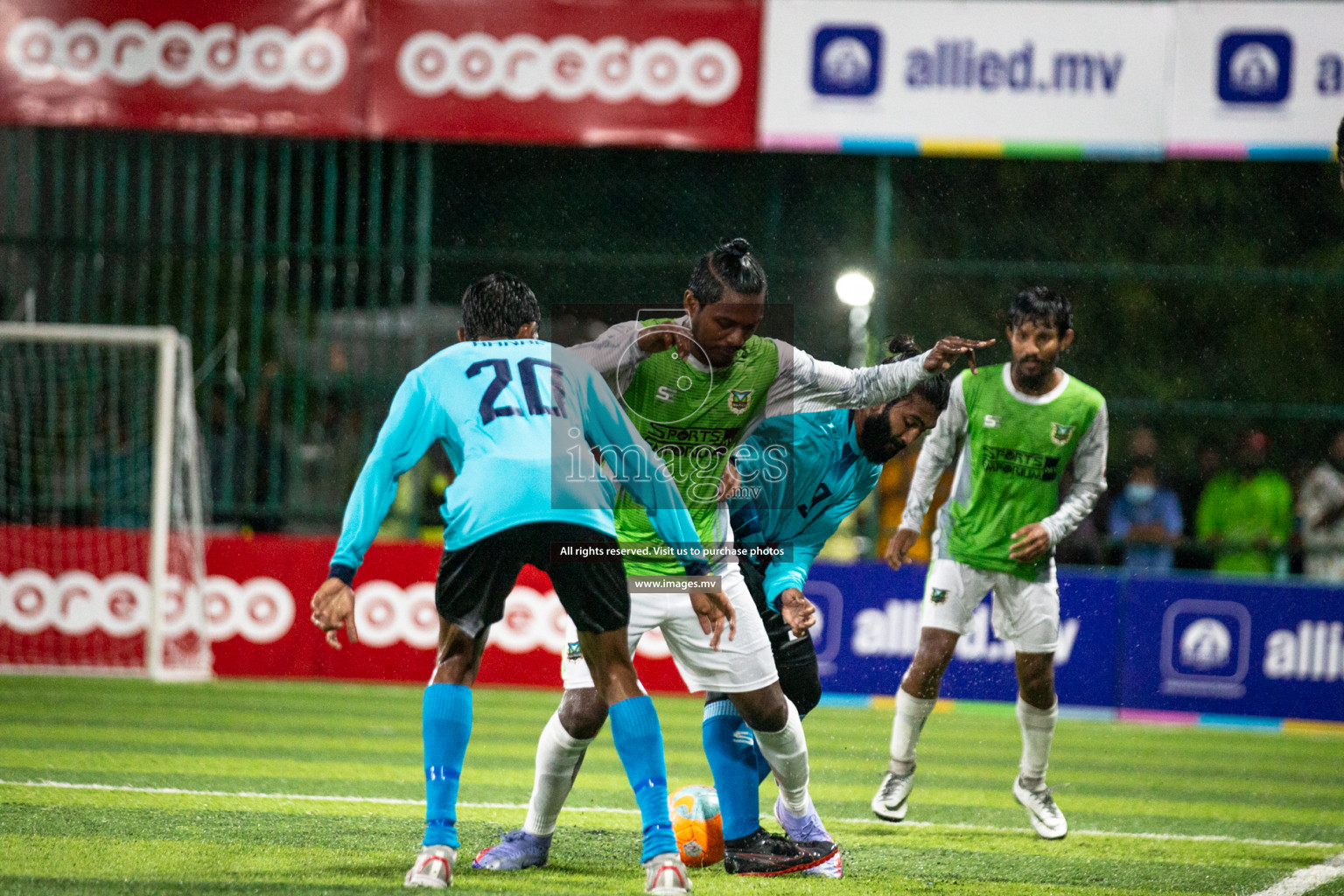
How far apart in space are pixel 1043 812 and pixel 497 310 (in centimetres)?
334

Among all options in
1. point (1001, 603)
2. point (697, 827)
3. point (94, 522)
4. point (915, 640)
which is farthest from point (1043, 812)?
point (94, 522)

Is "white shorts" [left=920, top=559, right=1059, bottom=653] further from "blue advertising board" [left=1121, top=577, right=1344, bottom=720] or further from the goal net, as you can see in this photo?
the goal net

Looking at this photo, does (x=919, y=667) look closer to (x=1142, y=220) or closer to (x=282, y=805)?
(x=282, y=805)

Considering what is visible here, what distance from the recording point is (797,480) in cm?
597

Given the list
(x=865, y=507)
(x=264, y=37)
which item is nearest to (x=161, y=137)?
(x=264, y=37)

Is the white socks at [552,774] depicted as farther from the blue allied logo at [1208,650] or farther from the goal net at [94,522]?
the blue allied logo at [1208,650]

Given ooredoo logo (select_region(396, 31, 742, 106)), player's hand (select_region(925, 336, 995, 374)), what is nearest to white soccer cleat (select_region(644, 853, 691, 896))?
player's hand (select_region(925, 336, 995, 374))

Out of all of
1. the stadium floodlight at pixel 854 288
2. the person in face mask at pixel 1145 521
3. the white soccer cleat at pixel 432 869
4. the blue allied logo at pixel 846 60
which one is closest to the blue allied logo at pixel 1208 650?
the person in face mask at pixel 1145 521

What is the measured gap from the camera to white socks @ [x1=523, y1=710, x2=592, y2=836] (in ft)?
17.3

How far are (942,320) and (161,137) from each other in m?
9.95

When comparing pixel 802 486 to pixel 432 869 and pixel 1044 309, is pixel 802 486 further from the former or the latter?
pixel 432 869

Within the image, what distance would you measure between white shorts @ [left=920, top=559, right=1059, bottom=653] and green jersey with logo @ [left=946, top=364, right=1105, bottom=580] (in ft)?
0.17

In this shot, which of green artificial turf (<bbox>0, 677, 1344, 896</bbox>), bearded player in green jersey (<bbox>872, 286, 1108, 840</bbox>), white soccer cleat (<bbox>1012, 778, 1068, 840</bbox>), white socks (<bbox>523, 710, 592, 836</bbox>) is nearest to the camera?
green artificial turf (<bbox>0, 677, 1344, 896</bbox>)

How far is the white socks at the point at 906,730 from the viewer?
22.3 feet
